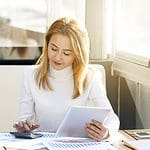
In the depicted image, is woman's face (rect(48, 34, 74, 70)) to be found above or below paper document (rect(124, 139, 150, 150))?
above

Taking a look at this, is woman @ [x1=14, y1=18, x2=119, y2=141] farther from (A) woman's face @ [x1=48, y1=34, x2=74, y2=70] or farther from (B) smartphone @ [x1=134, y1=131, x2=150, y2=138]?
(B) smartphone @ [x1=134, y1=131, x2=150, y2=138]

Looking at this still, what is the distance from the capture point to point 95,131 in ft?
6.03

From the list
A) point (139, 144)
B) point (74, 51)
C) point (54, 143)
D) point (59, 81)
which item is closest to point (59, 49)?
point (74, 51)

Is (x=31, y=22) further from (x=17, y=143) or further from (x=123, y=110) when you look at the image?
(x=17, y=143)

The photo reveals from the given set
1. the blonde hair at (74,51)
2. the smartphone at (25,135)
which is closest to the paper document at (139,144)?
the smartphone at (25,135)

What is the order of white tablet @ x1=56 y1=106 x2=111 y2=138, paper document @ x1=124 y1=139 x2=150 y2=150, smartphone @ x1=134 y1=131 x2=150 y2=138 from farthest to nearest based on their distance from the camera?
smartphone @ x1=134 y1=131 x2=150 y2=138 < white tablet @ x1=56 y1=106 x2=111 y2=138 < paper document @ x1=124 y1=139 x2=150 y2=150

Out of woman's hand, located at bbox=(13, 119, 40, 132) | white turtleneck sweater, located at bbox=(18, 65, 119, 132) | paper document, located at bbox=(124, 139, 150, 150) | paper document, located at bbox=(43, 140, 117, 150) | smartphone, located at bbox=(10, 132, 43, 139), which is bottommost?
paper document, located at bbox=(43, 140, 117, 150)

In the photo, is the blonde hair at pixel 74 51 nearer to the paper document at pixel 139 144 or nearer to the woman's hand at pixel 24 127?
the woman's hand at pixel 24 127

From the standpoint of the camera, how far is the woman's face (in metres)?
2.15

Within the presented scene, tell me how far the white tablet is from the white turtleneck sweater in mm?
319

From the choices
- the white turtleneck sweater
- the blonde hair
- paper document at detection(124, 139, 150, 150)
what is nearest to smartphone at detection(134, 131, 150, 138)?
paper document at detection(124, 139, 150, 150)

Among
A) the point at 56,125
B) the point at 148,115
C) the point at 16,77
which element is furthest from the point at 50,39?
the point at 148,115

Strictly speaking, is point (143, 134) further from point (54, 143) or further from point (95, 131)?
point (54, 143)

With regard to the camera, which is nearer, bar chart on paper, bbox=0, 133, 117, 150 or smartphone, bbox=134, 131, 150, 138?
bar chart on paper, bbox=0, 133, 117, 150
